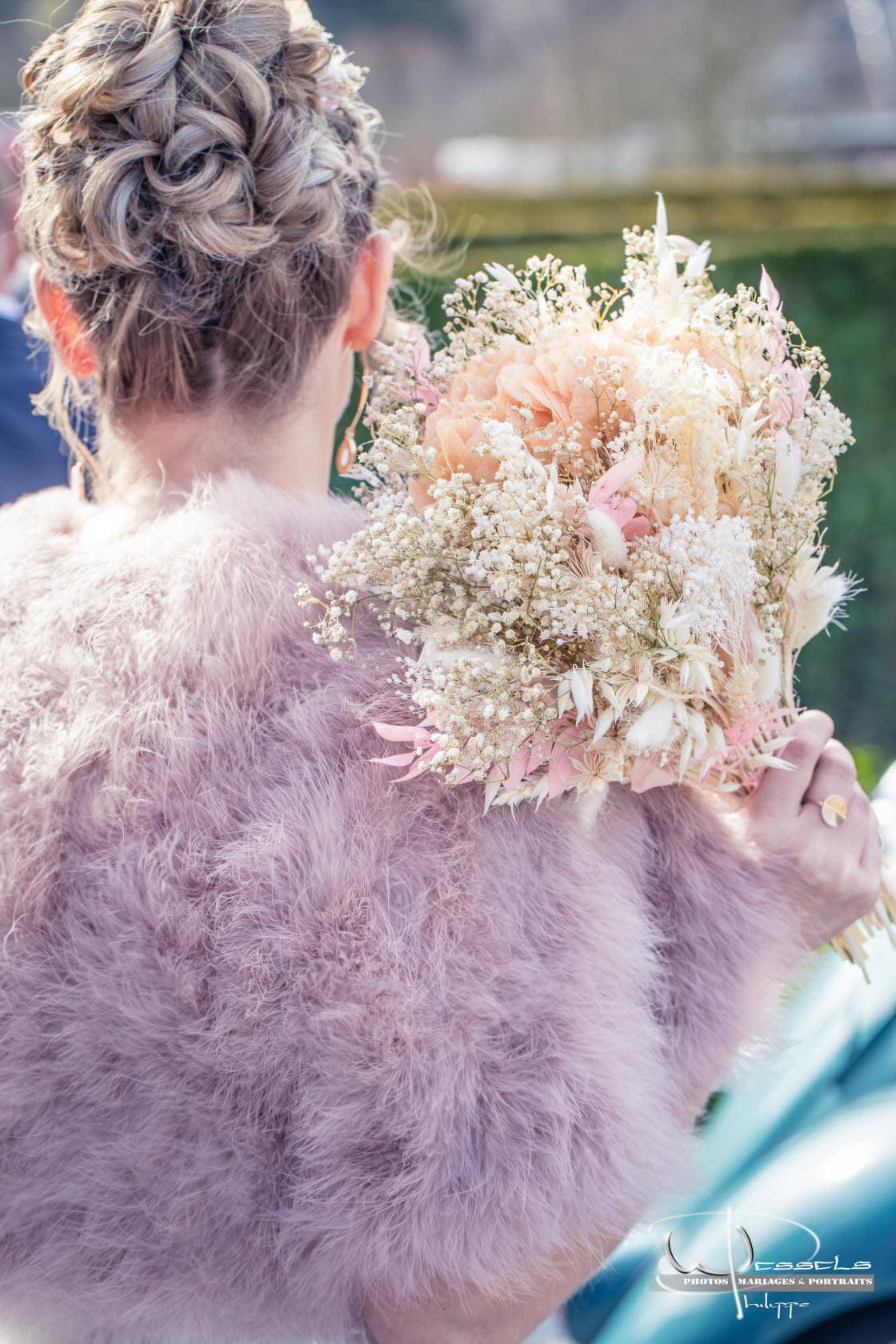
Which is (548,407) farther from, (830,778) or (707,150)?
(707,150)

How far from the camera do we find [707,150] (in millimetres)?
9195

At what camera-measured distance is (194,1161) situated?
1.16 metres

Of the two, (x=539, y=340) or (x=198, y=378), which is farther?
(x=198, y=378)

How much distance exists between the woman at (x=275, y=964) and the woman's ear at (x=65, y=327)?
A: 0.58 feet

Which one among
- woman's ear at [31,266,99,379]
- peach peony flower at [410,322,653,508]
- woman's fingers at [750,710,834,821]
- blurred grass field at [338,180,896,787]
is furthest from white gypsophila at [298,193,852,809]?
blurred grass field at [338,180,896,787]

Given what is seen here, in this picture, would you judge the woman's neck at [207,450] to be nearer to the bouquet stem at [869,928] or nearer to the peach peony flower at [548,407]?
the peach peony flower at [548,407]

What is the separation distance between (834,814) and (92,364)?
1153mm

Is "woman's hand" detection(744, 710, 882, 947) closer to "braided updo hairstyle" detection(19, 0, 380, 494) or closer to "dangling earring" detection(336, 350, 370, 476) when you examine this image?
"dangling earring" detection(336, 350, 370, 476)

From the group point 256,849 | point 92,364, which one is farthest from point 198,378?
point 256,849

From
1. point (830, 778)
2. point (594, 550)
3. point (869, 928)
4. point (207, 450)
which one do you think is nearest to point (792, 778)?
point (830, 778)

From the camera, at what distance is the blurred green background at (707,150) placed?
4.93 m

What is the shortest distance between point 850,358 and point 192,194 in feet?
13.9

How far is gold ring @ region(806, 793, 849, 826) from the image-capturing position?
4.63 feet

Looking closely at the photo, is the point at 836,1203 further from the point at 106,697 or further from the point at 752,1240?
the point at 106,697
